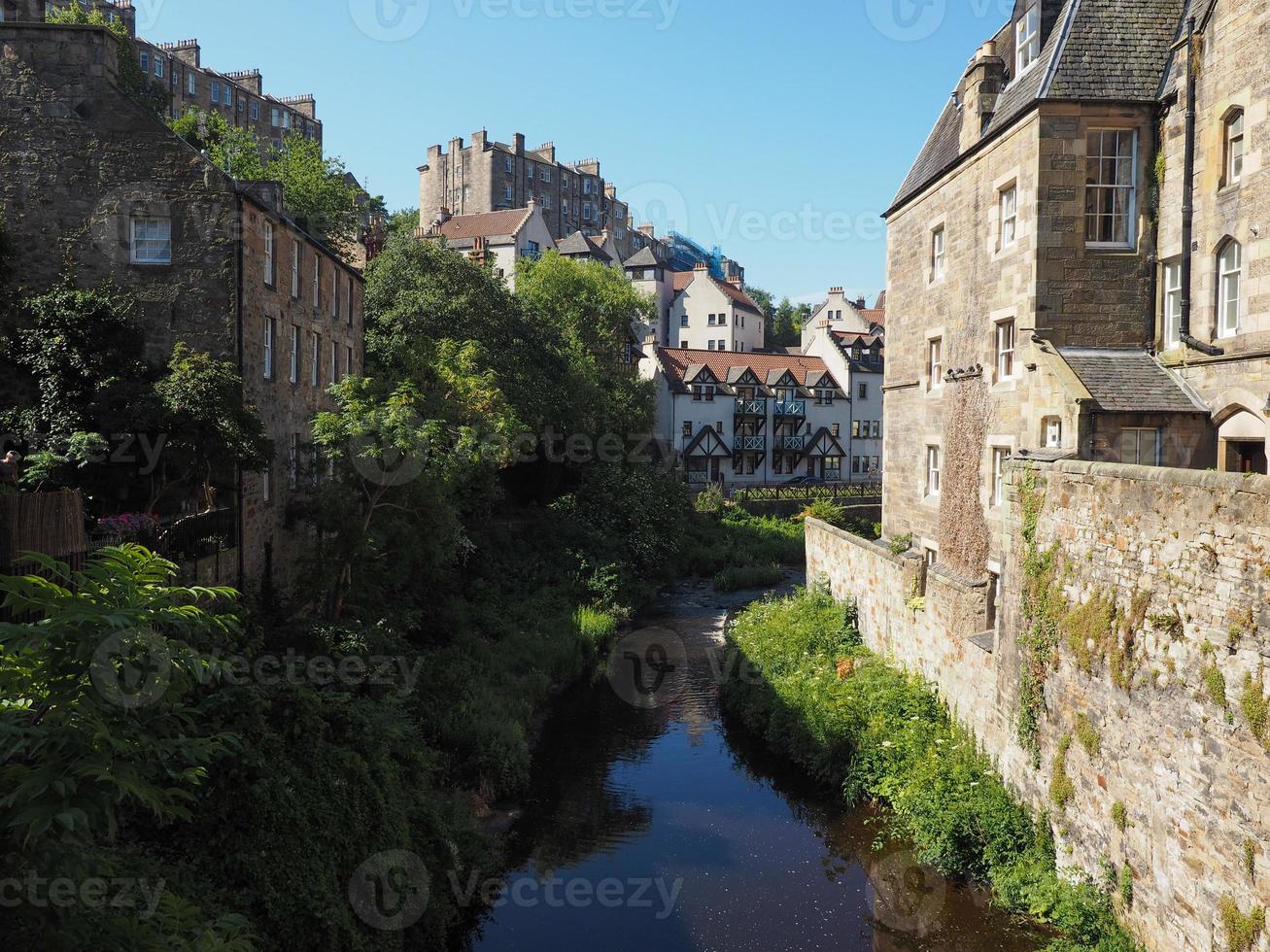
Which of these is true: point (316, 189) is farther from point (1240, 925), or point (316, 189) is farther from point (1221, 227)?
point (1240, 925)

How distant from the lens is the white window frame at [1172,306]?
15.2 metres

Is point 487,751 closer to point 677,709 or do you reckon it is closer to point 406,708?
point 406,708

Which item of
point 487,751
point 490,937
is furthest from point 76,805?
point 487,751

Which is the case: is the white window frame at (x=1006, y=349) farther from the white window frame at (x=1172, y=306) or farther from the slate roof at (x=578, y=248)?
the slate roof at (x=578, y=248)

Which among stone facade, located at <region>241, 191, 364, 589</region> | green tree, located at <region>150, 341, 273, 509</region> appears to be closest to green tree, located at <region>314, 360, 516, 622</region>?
stone facade, located at <region>241, 191, 364, 589</region>

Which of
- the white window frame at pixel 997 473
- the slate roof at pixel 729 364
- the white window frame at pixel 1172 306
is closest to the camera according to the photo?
the white window frame at pixel 1172 306

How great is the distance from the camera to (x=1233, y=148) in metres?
14.0

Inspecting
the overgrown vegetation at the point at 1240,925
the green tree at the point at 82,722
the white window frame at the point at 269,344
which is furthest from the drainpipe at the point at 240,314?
the overgrown vegetation at the point at 1240,925

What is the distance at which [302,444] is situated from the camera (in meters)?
19.5

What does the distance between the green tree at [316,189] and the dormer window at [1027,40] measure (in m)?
27.6

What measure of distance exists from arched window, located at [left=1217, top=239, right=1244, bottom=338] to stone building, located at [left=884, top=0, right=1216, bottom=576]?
110cm

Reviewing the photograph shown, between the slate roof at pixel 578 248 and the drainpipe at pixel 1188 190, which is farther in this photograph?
the slate roof at pixel 578 248

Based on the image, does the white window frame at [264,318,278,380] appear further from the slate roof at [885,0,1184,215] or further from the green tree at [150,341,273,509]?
the slate roof at [885,0,1184,215]

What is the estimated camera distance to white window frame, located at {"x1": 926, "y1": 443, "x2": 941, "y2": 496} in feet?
67.7
